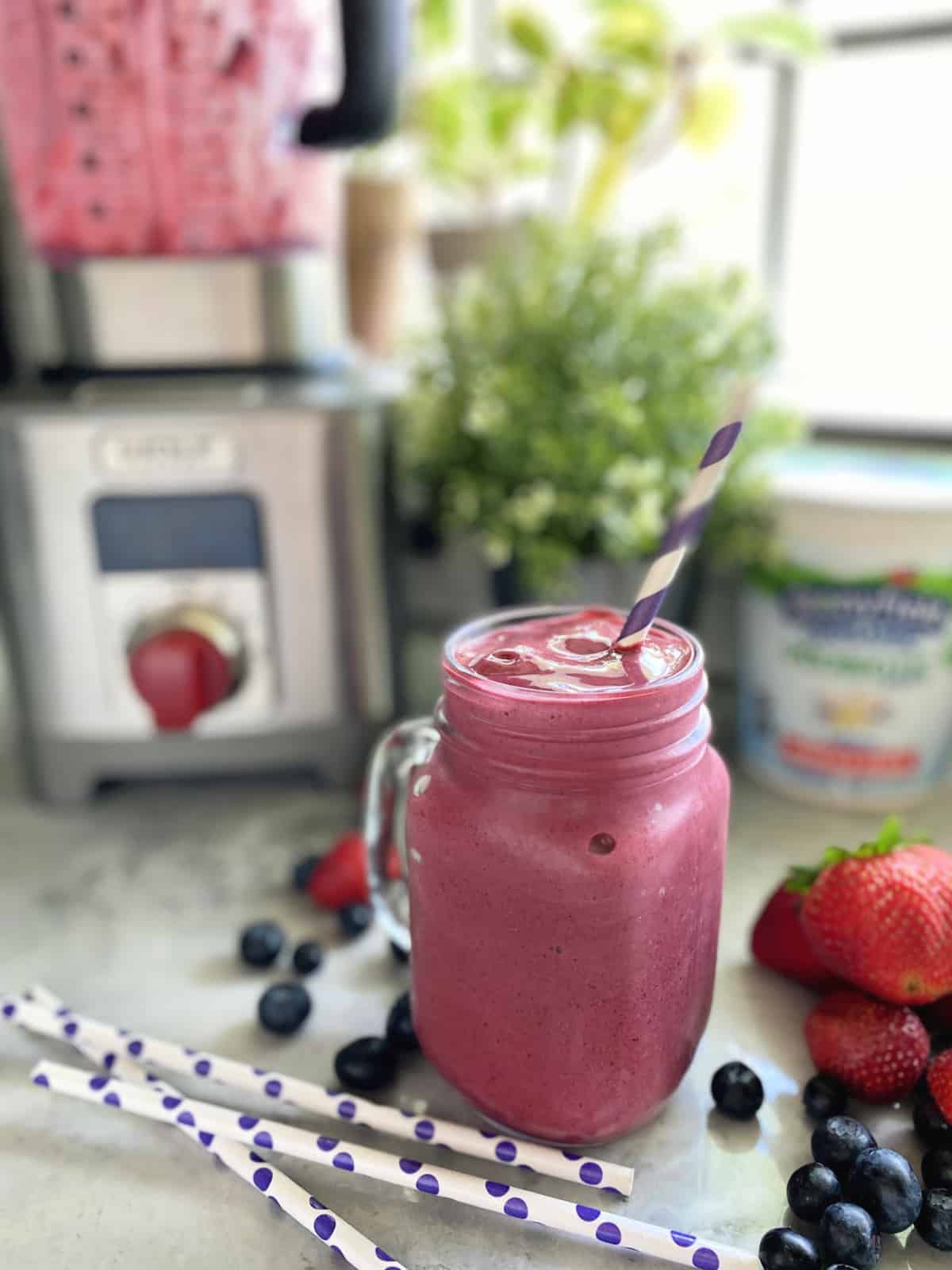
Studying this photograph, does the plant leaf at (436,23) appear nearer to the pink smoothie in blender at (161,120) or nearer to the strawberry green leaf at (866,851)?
the pink smoothie in blender at (161,120)

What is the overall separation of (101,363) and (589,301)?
0.38m

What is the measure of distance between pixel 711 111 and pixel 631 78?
0.32ft

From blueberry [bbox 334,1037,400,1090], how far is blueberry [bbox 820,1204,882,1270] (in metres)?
0.23

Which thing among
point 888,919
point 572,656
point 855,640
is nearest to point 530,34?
point 855,640

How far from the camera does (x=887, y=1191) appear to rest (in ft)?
1.54

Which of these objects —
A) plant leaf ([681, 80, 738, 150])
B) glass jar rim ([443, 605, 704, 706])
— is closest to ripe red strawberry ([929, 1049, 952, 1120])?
glass jar rim ([443, 605, 704, 706])

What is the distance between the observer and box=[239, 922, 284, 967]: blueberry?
67 centimetres

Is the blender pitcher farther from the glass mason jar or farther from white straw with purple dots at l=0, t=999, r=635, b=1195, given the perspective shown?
white straw with purple dots at l=0, t=999, r=635, b=1195

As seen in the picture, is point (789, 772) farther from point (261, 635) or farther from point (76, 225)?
point (76, 225)

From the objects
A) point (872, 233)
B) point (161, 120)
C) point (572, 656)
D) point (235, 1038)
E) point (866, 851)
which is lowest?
point (235, 1038)

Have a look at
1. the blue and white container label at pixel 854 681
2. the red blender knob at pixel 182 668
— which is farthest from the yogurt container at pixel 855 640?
the red blender knob at pixel 182 668

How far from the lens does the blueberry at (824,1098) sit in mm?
544

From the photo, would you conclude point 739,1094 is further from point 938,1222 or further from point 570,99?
point 570,99

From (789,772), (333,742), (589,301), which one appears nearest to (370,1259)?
(333,742)
